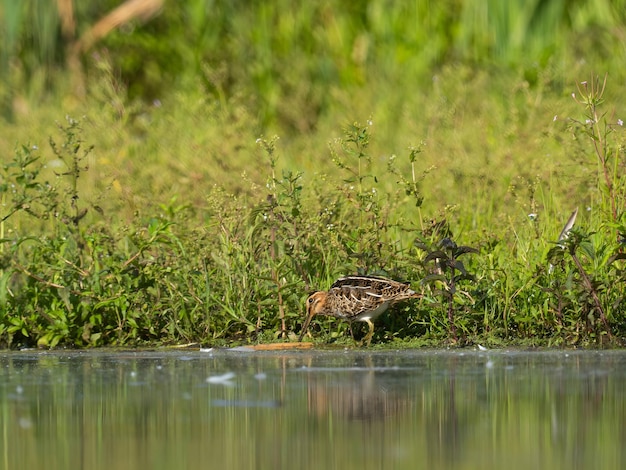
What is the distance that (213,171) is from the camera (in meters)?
10.2

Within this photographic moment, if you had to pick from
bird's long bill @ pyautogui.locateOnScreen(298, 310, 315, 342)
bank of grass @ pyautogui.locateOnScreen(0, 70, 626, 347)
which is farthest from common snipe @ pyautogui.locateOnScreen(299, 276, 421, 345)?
bank of grass @ pyautogui.locateOnScreen(0, 70, 626, 347)

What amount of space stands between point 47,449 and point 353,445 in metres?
1.08

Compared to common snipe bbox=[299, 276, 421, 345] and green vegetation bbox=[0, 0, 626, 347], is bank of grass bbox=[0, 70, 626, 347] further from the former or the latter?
common snipe bbox=[299, 276, 421, 345]

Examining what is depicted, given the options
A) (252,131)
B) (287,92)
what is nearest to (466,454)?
(252,131)

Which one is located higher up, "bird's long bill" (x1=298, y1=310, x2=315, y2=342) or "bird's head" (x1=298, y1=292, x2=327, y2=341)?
"bird's head" (x1=298, y1=292, x2=327, y2=341)

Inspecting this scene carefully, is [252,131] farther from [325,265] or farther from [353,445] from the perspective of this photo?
[353,445]

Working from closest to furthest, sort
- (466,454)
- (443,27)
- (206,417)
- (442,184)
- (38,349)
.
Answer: (466,454)
(206,417)
(38,349)
(442,184)
(443,27)

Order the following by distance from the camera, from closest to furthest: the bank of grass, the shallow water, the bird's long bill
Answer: the shallow water → the bank of grass → the bird's long bill

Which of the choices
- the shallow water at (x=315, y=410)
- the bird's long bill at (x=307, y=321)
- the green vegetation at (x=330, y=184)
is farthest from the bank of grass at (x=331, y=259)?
the shallow water at (x=315, y=410)

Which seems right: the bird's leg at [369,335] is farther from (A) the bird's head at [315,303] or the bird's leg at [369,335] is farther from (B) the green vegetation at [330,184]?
(A) the bird's head at [315,303]

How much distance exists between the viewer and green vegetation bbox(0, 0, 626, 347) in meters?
7.65

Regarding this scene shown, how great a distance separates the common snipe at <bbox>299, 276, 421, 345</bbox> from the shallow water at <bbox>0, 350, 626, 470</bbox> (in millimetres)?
247

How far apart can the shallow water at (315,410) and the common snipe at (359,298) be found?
0.81 feet

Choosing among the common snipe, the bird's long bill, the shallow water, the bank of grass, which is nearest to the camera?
the shallow water
